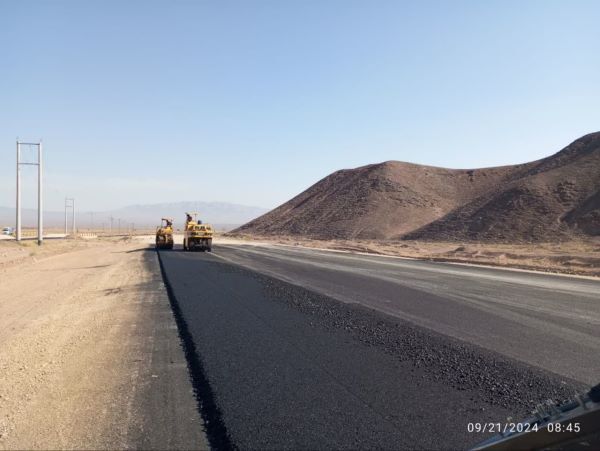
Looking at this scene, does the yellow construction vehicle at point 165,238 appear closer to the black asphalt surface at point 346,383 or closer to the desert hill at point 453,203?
the desert hill at point 453,203

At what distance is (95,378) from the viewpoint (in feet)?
24.3

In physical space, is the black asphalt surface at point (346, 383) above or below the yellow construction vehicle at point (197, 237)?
below

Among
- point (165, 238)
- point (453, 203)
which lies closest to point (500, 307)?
point (165, 238)

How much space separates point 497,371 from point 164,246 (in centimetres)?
4260

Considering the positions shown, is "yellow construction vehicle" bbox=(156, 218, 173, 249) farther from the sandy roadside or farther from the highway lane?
the sandy roadside

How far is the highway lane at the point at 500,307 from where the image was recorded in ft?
29.5

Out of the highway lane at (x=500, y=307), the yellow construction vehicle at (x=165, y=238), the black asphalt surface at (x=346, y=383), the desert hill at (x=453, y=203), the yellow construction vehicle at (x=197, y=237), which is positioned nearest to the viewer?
the black asphalt surface at (x=346, y=383)

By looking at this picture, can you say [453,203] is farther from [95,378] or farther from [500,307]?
[95,378]

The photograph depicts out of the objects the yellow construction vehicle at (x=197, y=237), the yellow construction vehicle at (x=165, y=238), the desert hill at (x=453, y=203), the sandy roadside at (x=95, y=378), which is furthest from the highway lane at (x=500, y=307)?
the desert hill at (x=453, y=203)

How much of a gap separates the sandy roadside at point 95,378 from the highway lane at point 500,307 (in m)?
5.29

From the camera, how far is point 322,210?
333ft

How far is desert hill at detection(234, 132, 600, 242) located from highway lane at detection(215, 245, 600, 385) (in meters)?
37.9

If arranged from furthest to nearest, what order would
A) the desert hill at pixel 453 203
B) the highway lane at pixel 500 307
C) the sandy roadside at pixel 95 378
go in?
1. the desert hill at pixel 453 203
2. the highway lane at pixel 500 307
3. the sandy roadside at pixel 95 378

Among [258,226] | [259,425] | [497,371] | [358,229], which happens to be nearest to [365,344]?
[497,371]
